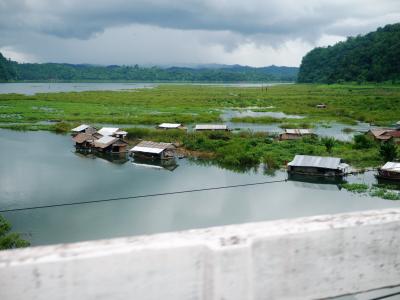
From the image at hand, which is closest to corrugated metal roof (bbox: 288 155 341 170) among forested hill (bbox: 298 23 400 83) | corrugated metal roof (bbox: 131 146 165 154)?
corrugated metal roof (bbox: 131 146 165 154)

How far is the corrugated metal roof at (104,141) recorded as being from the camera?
29.1 m

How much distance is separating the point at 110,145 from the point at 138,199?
38.1 feet

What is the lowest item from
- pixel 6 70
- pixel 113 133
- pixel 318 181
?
pixel 318 181

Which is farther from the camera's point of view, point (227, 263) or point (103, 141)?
point (103, 141)

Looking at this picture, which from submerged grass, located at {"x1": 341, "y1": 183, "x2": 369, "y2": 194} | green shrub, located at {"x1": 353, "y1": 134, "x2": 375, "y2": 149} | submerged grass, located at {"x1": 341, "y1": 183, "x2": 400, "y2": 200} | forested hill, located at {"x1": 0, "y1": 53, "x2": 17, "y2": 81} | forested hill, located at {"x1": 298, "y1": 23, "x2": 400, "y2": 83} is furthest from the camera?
forested hill, located at {"x1": 0, "y1": 53, "x2": 17, "y2": 81}

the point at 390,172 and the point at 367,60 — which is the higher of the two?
the point at 367,60

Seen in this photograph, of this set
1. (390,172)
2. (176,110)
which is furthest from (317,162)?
(176,110)

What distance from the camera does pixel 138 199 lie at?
18.7m

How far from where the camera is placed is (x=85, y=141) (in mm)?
30703

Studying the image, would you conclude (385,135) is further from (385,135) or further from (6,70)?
(6,70)

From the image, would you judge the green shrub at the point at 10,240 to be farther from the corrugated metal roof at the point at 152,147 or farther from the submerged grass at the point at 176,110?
the submerged grass at the point at 176,110

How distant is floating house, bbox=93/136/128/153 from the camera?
29172mm

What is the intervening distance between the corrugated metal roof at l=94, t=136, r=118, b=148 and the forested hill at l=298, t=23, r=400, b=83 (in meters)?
70.2

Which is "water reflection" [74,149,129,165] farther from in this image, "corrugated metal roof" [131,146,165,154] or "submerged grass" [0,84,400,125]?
"submerged grass" [0,84,400,125]
